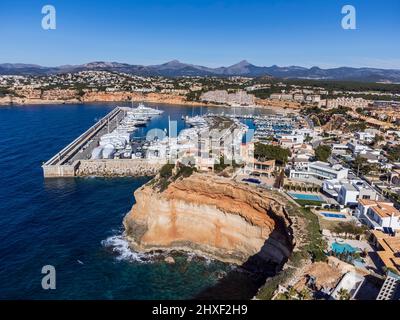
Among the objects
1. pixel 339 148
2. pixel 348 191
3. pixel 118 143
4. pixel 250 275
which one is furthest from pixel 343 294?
pixel 118 143

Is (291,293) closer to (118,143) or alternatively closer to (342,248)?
(342,248)

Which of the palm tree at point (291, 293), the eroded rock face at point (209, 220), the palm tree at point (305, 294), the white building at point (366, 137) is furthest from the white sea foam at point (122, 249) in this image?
the white building at point (366, 137)

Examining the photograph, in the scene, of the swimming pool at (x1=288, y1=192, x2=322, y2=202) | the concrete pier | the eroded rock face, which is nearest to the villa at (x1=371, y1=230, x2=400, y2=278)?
the swimming pool at (x1=288, y1=192, x2=322, y2=202)

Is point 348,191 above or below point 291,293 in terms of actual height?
above

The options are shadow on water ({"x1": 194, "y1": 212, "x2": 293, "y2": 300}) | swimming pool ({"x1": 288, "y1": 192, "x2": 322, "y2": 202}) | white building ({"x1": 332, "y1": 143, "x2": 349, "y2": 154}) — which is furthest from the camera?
white building ({"x1": 332, "y1": 143, "x2": 349, "y2": 154})

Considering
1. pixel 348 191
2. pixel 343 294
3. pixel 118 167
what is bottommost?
pixel 118 167

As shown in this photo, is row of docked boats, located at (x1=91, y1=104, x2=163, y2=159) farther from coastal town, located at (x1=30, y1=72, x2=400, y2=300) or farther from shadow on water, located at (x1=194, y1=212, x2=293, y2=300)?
shadow on water, located at (x1=194, y1=212, x2=293, y2=300)
